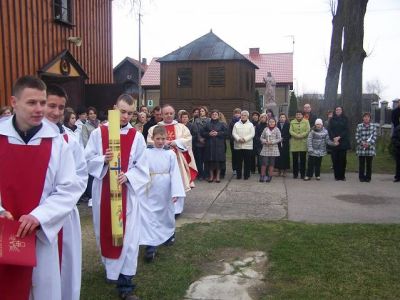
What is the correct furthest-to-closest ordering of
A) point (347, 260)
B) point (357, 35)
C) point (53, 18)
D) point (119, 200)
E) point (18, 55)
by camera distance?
point (357, 35)
point (53, 18)
point (18, 55)
point (347, 260)
point (119, 200)

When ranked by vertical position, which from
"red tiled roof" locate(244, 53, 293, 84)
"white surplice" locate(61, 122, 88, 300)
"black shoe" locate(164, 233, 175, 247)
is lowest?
"black shoe" locate(164, 233, 175, 247)

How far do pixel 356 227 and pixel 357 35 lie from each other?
11.8 m

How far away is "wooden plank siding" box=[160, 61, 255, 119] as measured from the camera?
3341cm

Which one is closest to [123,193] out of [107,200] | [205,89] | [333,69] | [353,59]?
[107,200]

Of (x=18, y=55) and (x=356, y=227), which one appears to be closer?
(x=356, y=227)

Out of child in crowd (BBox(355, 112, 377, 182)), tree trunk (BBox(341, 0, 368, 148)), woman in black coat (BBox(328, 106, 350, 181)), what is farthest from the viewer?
tree trunk (BBox(341, 0, 368, 148))

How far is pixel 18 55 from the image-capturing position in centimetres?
1162

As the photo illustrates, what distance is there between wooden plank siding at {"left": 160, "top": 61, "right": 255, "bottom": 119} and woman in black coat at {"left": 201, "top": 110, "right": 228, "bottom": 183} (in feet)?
70.8

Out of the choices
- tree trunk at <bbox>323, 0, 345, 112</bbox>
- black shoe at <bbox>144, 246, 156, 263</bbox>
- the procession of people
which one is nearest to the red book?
the procession of people

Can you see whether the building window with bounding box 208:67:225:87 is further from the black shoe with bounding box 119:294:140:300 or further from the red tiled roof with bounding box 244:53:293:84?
the black shoe with bounding box 119:294:140:300

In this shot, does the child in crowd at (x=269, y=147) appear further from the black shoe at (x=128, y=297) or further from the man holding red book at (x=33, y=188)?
the man holding red book at (x=33, y=188)

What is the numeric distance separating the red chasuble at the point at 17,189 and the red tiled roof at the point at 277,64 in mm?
45776

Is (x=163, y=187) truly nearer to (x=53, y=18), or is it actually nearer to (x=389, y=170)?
(x=53, y=18)

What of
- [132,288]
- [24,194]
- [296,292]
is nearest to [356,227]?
[296,292]
